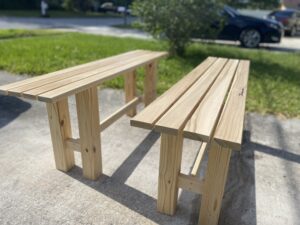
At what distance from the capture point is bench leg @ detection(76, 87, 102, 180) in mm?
2199

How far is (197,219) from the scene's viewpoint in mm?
2043

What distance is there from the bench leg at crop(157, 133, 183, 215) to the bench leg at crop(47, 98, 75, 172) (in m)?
0.92

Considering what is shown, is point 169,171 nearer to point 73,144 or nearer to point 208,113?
point 208,113

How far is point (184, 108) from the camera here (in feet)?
6.31

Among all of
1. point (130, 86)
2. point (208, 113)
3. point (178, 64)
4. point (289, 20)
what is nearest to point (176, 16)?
point (178, 64)

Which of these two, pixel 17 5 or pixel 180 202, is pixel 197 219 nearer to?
pixel 180 202

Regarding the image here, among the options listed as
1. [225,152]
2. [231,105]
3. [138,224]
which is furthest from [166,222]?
[231,105]

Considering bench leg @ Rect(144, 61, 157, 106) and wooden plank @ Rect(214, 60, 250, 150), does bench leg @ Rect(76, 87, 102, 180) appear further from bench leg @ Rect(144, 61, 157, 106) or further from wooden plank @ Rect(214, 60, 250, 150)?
bench leg @ Rect(144, 61, 157, 106)

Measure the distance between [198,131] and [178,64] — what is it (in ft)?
15.9

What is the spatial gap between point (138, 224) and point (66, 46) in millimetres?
6622

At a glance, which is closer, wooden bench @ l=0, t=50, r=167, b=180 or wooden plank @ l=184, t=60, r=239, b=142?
wooden plank @ l=184, t=60, r=239, b=142

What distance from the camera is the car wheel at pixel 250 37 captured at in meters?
9.48

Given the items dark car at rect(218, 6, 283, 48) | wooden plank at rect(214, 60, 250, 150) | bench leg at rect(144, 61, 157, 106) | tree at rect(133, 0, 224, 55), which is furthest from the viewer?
dark car at rect(218, 6, 283, 48)

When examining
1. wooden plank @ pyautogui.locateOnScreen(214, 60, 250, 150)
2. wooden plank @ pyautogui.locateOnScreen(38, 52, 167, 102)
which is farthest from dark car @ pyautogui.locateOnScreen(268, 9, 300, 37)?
wooden plank @ pyautogui.locateOnScreen(38, 52, 167, 102)
